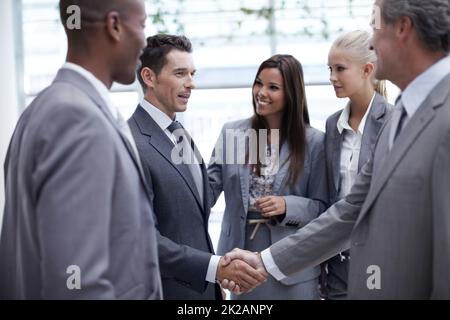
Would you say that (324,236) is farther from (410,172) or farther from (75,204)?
(75,204)


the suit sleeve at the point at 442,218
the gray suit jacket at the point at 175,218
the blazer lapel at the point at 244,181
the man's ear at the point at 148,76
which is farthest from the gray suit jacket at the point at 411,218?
the man's ear at the point at 148,76

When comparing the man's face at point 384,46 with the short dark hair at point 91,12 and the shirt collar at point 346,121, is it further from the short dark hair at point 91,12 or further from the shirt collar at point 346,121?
the shirt collar at point 346,121

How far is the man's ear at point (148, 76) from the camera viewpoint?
2439mm

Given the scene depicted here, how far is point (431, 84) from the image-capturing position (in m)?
1.43

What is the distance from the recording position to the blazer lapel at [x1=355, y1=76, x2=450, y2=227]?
1367mm

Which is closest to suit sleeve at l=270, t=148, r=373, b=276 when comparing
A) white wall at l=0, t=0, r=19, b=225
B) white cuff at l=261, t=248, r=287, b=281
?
white cuff at l=261, t=248, r=287, b=281

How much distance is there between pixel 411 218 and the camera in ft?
4.42

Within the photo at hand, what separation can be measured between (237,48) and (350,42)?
239cm

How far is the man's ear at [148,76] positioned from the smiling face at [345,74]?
0.76 m

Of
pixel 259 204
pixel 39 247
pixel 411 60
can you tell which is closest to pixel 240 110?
pixel 259 204

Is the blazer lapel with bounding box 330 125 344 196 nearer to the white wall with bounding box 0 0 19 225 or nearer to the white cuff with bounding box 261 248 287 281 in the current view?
the white cuff with bounding box 261 248 287 281

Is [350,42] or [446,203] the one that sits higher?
[350,42]

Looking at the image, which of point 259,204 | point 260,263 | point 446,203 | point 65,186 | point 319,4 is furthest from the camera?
point 319,4

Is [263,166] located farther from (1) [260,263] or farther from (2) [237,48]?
(2) [237,48]
